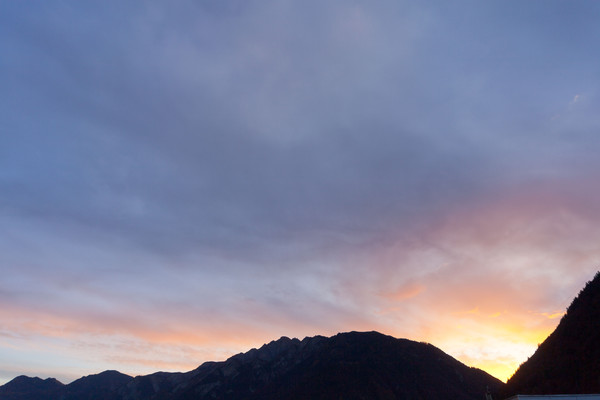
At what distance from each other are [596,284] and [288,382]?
142m

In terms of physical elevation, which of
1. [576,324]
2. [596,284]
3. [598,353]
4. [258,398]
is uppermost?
[596,284]

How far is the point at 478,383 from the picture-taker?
572 feet

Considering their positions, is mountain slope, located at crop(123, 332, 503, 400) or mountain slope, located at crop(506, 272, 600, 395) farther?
mountain slope, located at crop(123, 332, 503, 400)

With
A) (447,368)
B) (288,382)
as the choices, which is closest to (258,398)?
(288,382)

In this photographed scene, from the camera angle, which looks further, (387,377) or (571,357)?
(387,377)

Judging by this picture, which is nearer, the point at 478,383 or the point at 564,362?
the point at 564,362

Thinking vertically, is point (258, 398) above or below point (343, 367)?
below

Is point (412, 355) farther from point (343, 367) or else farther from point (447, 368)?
point (343, 367)

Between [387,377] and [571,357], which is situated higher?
[571,357]

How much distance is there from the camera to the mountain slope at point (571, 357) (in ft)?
271

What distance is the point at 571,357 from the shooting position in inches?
3583

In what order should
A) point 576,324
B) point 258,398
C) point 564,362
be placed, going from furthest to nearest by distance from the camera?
1. point 258,398
2. point 576,324
3. point 564,362

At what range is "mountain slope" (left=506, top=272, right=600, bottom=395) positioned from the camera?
82.5 m

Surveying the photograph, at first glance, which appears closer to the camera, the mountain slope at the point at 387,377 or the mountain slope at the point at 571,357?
the mountain slope at the point at 571,357
